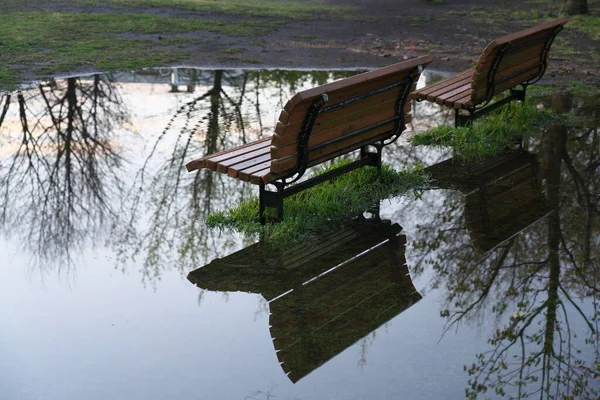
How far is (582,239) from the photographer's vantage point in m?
6.66

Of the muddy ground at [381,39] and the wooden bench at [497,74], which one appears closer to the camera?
the wooden bench at [497,74]

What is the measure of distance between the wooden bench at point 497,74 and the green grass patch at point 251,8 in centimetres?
841

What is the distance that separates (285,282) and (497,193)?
264 centimetres

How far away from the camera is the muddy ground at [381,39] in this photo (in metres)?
13.6

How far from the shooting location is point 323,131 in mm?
6824

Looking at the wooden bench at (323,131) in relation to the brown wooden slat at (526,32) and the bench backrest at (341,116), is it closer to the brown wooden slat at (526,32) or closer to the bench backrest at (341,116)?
the bench backrest at (341,116)

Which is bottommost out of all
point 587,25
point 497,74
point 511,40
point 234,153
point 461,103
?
point 587,25

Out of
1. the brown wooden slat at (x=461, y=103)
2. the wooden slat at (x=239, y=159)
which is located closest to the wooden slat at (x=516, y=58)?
the brown wooden slat at (x=461, y=103)

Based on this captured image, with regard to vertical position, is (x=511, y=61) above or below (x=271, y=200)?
above

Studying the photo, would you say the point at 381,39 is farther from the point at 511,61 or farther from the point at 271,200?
the point at 271,200

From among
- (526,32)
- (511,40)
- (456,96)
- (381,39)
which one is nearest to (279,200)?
(456,96)

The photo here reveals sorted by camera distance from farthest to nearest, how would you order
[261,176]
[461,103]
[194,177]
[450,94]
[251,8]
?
[251,8]
[450,94]
[461,103]
[194,177]
[261,176]

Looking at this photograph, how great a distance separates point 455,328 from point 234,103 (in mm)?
6245

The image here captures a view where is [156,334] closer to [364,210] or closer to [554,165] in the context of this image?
[364,210]
